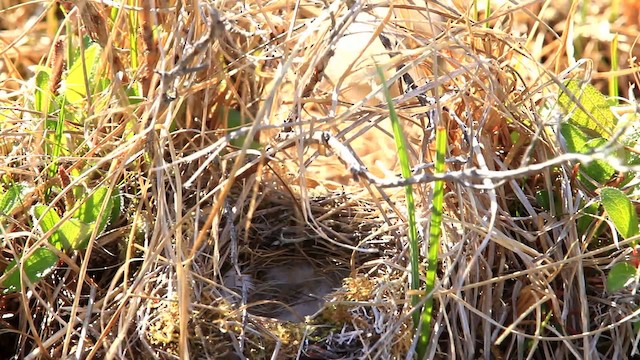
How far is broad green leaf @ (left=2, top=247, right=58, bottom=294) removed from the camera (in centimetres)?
114

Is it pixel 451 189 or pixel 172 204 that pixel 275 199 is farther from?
pixel 451 189

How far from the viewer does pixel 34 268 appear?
1.14 meters

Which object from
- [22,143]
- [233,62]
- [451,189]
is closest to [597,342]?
[451,189]

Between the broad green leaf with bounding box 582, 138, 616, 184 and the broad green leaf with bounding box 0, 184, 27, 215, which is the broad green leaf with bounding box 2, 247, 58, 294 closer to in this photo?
the broad green leaf with bounding box 0, 184, 27, 215

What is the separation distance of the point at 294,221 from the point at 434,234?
0.35m

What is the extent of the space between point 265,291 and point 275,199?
0.57 feet

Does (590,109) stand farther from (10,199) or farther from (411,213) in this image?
(10,199)

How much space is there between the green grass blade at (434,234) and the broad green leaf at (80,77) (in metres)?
0.61

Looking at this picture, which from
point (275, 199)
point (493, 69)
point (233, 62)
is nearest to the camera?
point (233, 62)

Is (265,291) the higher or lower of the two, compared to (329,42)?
lower

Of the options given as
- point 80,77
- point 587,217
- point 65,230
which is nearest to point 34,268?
point 65,230

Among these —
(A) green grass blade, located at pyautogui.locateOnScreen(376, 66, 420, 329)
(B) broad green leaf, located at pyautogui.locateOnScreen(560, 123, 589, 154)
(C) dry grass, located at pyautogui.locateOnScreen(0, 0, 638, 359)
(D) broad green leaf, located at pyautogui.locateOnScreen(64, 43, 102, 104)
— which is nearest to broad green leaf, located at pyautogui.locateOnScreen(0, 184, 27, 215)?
(C) dry grass, located at pyautogui.locateOnScreen(0, 0, 638, 359)

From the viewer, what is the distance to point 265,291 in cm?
125

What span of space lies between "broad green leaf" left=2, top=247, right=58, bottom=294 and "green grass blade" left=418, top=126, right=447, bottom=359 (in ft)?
1.68
